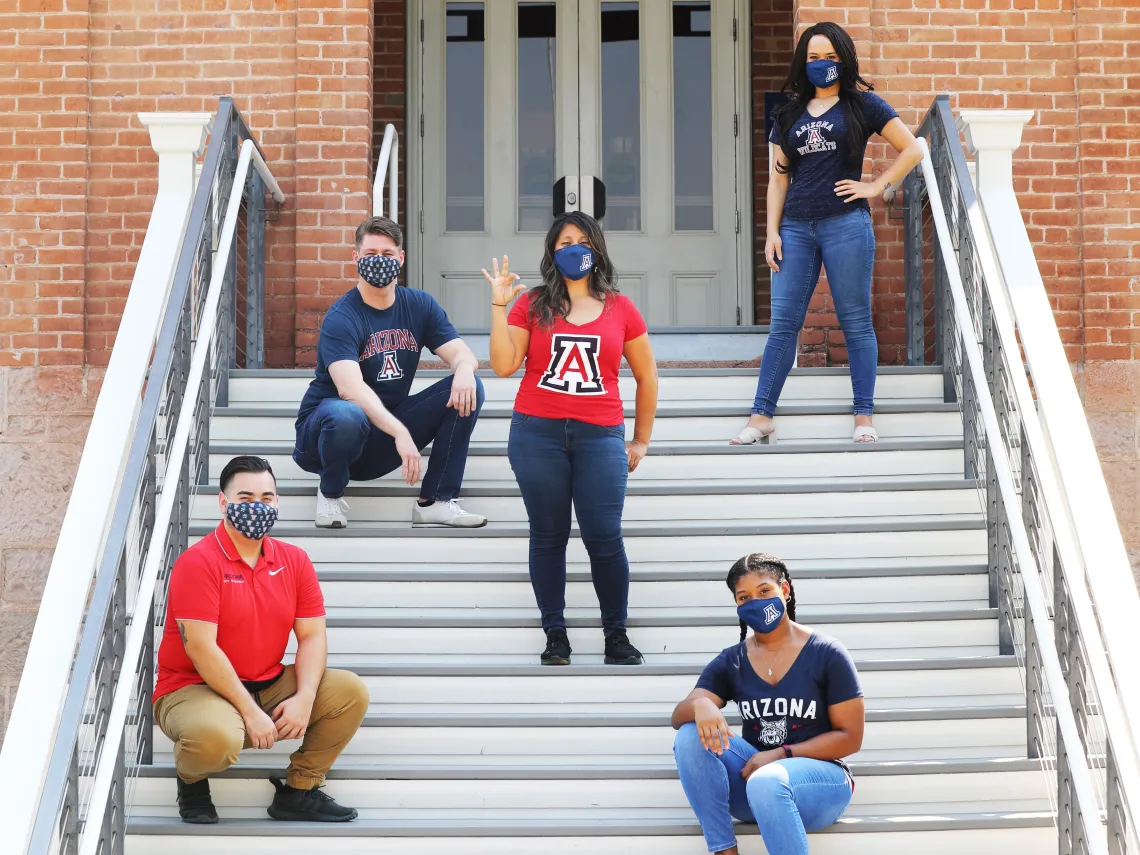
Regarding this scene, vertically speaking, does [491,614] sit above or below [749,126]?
below

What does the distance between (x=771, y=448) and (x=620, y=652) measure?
131cm

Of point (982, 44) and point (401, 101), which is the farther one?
point (401, 101)

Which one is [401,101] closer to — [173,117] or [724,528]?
[173,117]

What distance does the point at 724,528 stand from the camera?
5.25m

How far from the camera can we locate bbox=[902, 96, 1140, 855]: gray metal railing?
384 centimetres

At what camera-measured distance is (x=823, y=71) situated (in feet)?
18.7

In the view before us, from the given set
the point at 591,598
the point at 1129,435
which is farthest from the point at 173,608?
the point at 1129,435

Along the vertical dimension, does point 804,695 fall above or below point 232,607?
below

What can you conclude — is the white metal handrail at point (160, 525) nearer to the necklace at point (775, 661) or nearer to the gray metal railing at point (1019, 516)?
the necklace at point (775, 661)

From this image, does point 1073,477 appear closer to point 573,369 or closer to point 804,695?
point 804,695

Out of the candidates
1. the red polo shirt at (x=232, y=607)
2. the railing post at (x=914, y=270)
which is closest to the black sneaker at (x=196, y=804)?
the red polo shirt at (x=232, y=607)

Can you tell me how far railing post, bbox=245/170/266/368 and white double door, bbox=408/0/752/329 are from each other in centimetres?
155

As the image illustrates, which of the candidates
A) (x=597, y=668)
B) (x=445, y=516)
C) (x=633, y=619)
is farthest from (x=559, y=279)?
(x=597, y=668)

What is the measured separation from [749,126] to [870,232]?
2787 mm
